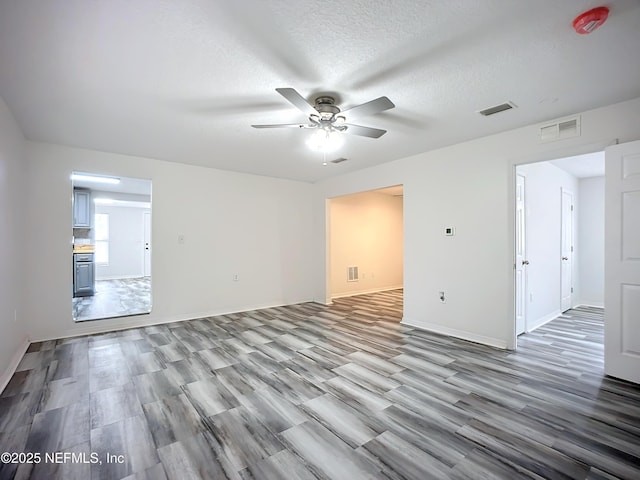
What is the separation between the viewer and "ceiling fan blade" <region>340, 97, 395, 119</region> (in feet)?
7.09

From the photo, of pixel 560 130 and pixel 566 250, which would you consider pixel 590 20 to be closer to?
pixel 560 130

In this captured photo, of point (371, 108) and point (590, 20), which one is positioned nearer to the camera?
point (590, 20)

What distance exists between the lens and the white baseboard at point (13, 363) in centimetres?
255

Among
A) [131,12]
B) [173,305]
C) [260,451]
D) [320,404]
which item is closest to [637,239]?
[320,404]

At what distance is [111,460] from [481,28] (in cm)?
338

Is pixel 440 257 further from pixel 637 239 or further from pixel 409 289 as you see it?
pixel 637 239

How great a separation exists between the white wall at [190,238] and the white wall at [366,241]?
789 mm

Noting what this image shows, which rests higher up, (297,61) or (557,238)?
(297,61)

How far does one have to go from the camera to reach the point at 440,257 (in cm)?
414

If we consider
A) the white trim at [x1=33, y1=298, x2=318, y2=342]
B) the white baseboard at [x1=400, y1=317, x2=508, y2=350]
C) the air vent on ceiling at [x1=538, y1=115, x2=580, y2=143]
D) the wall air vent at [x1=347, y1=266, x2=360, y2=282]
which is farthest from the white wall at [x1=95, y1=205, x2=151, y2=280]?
the air vent on ceiling at [x1=538, y1=115, x2=580, y2=143]

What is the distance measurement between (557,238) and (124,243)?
39.1 ft

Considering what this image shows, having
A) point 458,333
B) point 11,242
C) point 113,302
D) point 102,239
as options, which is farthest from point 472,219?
point 102,239

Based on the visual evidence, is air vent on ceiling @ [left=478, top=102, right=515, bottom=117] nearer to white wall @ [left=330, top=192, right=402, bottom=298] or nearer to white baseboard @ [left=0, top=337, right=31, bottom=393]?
white wall @ [left=330, top=192, right=402, bottom=298]

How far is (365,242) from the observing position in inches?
290
